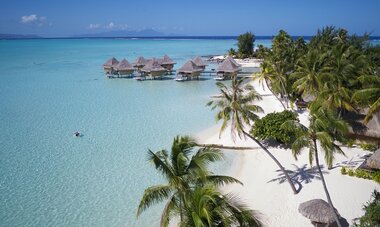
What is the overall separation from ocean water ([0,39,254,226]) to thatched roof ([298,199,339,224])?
4.59 metres

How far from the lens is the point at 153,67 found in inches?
1457

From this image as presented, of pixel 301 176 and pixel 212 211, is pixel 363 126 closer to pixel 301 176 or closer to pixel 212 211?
pixel 301 176

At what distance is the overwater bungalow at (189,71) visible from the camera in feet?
117

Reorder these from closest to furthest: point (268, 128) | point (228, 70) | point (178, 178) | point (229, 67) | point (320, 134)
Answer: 1. point (178, 178)
2. point (320, 134)
3. point (268, 128)
4. point (228, 70)
5. point (229, 67)

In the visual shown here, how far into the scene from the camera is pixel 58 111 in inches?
960

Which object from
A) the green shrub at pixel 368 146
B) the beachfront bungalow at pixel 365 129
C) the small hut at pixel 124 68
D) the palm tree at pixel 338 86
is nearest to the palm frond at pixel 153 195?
the palm tree at pixel 338 86

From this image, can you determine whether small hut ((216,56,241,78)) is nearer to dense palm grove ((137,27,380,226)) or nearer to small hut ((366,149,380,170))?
dense palm grove ((137,27,380,226))

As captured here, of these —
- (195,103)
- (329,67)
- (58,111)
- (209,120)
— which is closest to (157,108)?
(195,103)

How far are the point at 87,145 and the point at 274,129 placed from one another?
9414 millimetres

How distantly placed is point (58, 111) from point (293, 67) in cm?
1710

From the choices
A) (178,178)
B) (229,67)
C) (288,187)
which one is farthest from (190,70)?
(178,178)

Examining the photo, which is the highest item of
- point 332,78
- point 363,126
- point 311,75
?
point 332,78

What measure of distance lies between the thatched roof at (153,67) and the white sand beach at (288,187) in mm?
22838

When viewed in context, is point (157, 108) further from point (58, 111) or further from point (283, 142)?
point (283, 142)
